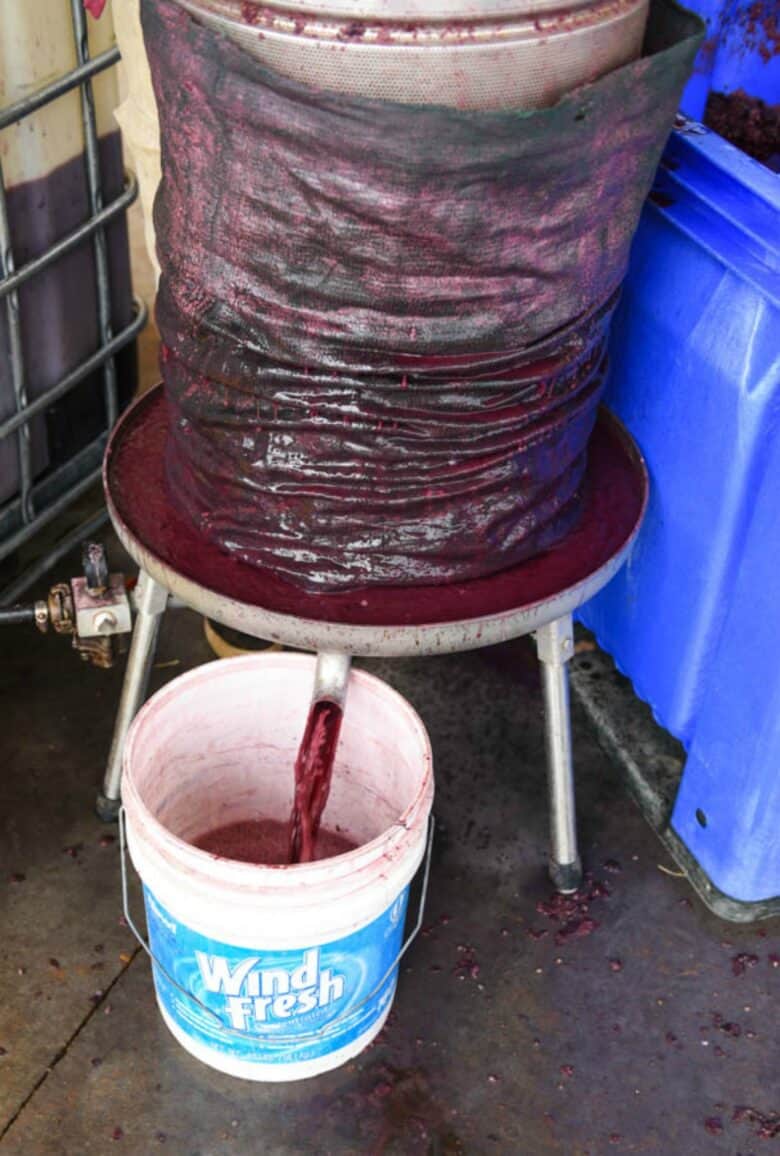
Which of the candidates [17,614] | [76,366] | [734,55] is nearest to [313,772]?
[17,614]

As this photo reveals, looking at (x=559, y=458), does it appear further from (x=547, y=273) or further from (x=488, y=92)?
(x=488, y=92)

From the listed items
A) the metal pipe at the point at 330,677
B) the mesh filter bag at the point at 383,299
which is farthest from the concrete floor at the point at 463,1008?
the mesh filter bag at the point at 383,299

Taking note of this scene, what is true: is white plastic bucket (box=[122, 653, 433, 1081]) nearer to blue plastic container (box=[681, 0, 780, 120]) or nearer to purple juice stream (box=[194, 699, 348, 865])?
purple juice stream (box=[194, 699, 348, 865])

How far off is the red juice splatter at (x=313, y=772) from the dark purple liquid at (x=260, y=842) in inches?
7.1

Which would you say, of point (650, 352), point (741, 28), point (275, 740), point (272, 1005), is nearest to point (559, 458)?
point (650, 352)

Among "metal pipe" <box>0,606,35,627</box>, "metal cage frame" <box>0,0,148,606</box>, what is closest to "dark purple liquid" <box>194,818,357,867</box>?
"metal pipe" <box>0,606,35,627</box>

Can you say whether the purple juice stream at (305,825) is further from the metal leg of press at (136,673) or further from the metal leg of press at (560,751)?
the metal leg of press at (560,751)

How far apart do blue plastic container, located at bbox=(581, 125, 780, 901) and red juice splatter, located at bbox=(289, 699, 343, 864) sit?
576 mm

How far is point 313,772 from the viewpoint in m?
1.62

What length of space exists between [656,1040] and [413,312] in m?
1.11

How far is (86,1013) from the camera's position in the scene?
1763 mm

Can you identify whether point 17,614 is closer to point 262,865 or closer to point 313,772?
point 313,772

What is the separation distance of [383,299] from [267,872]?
0.65 meters

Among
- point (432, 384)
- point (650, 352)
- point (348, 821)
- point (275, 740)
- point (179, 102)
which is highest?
point (179, 102)
